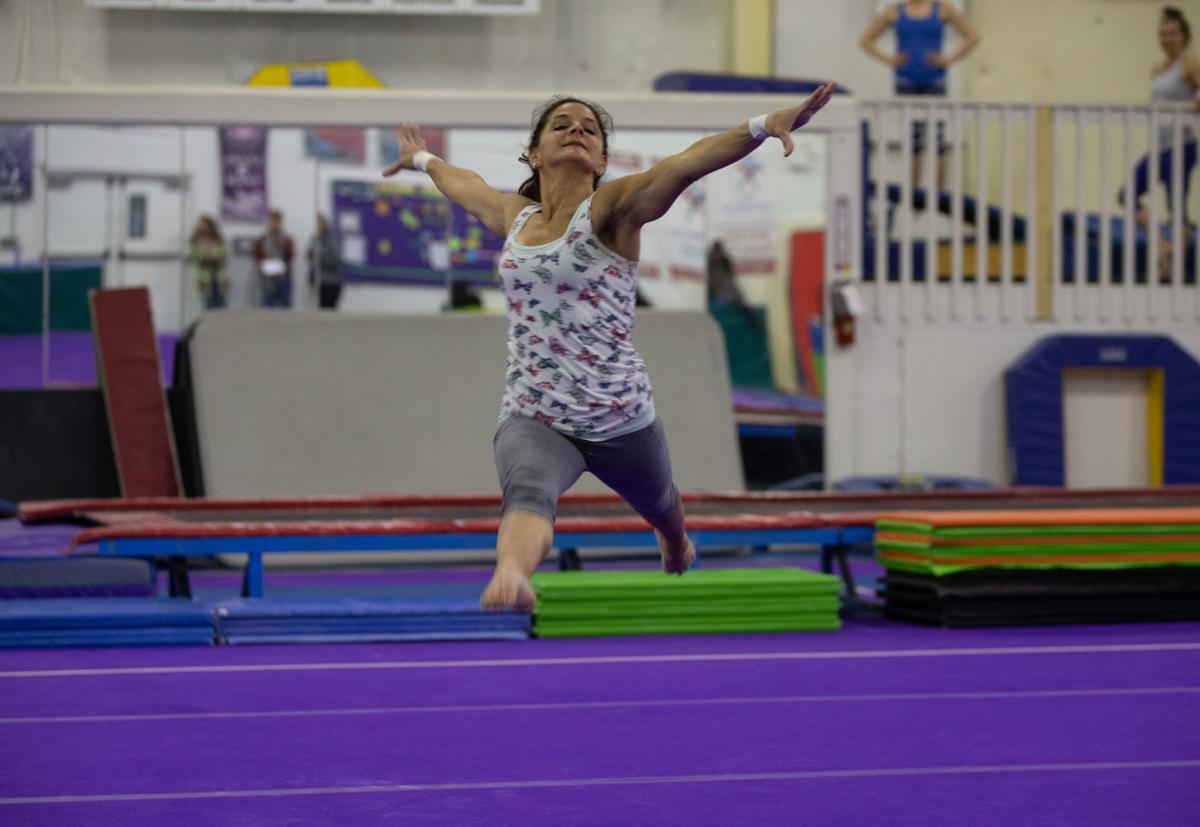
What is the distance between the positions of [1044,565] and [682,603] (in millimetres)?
1621

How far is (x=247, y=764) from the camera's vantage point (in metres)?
4.28

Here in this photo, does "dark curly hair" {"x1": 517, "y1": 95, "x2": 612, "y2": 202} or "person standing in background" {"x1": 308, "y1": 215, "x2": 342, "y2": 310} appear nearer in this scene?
"dark curly hair" {"x1": 517, "y1": 95, "x2": 612, "y2": 202}

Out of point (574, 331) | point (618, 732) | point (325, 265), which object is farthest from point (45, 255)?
point (574, 331)

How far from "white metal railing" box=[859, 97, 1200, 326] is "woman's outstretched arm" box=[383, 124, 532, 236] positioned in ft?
19.1

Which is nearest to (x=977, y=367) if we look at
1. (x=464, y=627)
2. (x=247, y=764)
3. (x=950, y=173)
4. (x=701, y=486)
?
(x=950, y=173)

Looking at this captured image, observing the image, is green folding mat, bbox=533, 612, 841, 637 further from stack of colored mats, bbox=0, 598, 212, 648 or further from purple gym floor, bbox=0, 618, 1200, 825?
stack of colored mats, bbox=0, 598, 212, 648

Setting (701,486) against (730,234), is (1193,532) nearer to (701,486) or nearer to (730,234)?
(701,486)

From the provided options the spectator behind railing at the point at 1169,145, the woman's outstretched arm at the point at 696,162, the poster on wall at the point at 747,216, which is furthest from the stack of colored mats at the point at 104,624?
the spectator behind railing at the point at 1169,145

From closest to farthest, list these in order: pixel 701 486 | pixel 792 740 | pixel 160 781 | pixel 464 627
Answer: pixel 160 781, pixel 792 740, pixel 464 627, pixel 701 486

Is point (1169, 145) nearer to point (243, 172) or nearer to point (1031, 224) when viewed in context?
point (1031, 224)

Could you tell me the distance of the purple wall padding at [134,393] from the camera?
889cm

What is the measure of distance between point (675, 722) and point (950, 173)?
248 inches

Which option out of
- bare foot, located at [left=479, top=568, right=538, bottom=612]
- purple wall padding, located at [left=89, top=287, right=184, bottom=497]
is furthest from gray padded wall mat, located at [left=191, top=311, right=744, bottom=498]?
bare foot, located at [left=479, top=568, right=538, bottom=612]

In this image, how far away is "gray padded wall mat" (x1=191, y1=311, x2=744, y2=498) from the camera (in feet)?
29.6
